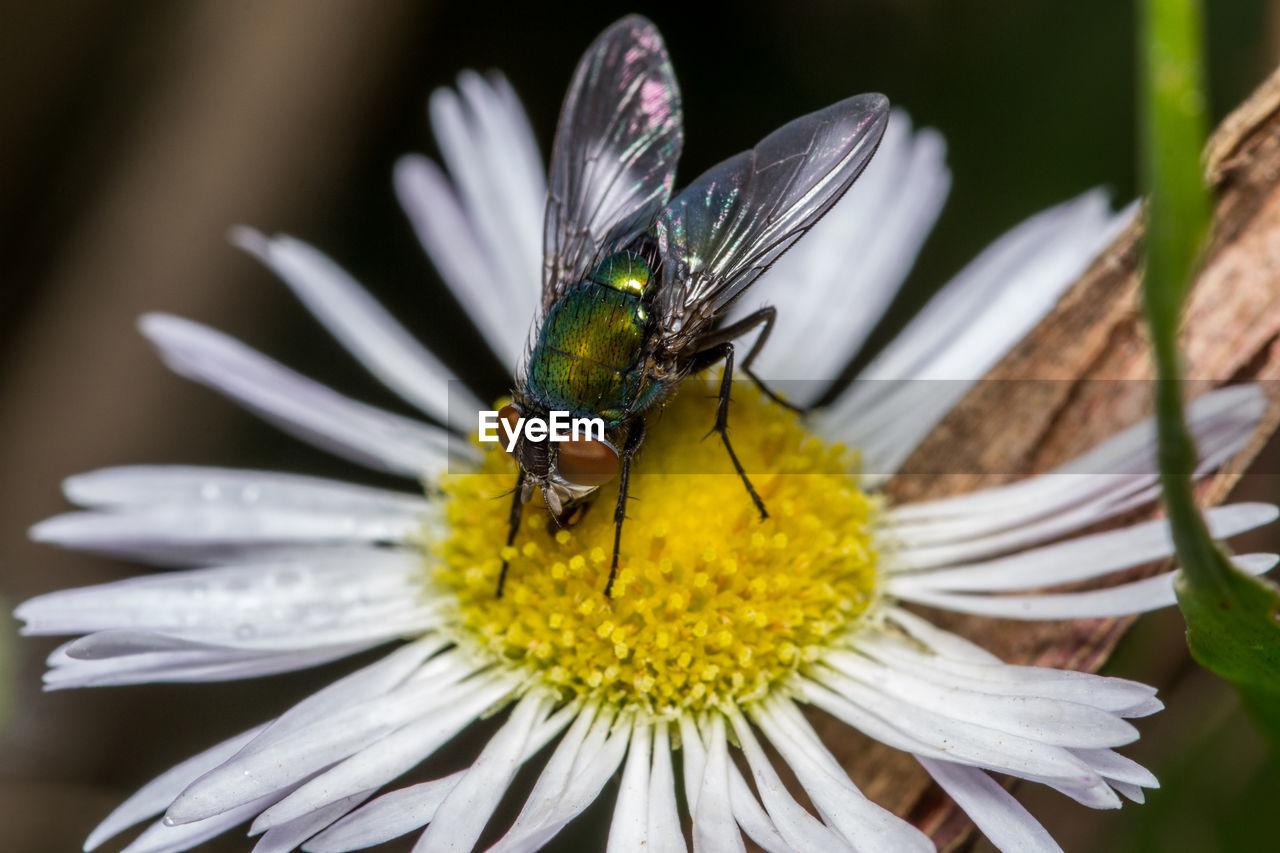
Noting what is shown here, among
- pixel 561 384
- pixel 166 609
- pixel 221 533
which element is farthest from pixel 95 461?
pixel 561 384

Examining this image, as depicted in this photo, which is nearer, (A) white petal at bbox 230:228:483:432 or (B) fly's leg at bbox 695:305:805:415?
(B) fly's leg at bbox 695:305:805:415

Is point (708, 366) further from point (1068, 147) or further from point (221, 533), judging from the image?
point (1068, 147)

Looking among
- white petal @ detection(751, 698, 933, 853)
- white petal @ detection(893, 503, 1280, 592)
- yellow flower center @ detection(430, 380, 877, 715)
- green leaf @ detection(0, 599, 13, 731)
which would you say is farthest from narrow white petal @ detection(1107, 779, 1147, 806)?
green leaf @ detection(0, 599, 13, 731)

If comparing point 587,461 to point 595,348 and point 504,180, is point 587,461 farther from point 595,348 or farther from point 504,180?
point 504,180

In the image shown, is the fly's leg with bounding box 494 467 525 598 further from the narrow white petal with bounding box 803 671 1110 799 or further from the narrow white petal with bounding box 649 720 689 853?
the narrow white petal with bounding box 803 671 1110 799

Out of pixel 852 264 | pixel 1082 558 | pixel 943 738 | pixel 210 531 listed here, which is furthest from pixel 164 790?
pixel 852 264

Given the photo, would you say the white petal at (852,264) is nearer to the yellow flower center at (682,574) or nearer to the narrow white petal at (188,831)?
the yellow flower center at (682,574)


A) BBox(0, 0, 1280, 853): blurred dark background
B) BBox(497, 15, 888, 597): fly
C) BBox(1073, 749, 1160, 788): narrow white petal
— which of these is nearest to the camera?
BBox(1073, 749, 1160, 788): narrow white petal
